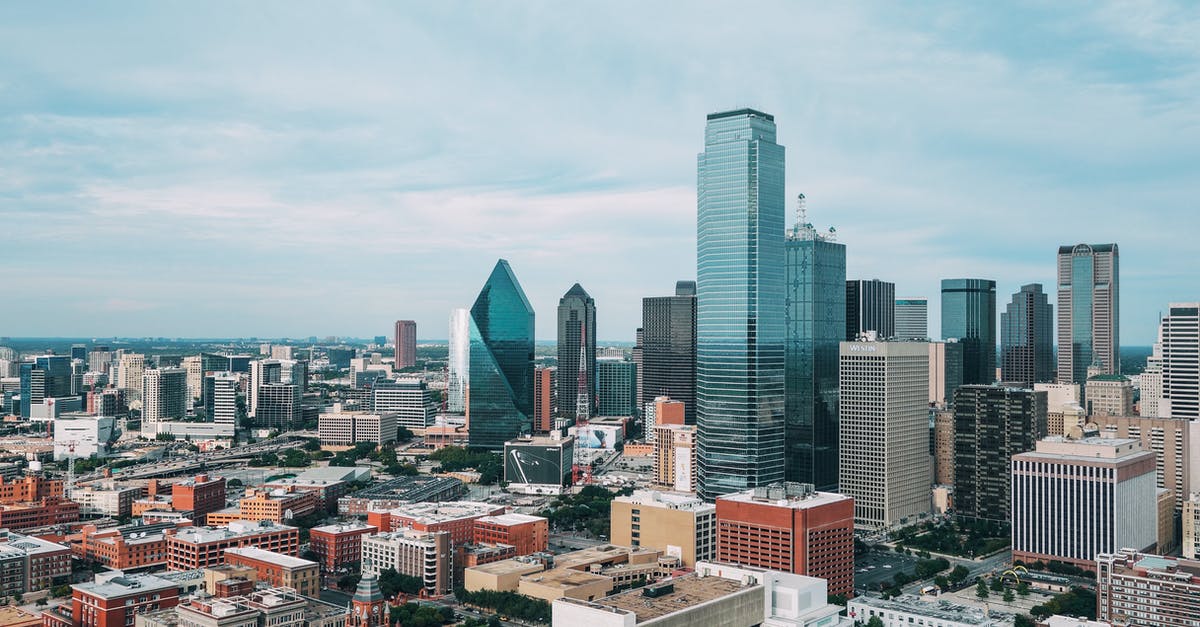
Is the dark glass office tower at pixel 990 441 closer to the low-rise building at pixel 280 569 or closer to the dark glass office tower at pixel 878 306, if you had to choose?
the dark glass office tower at pixel 878 306

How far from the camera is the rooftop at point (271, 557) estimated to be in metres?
45.0

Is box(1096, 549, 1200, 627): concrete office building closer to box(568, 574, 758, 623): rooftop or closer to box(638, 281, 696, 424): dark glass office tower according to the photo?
box(568, 574, 758, 623): rooftop

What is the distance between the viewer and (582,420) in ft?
371

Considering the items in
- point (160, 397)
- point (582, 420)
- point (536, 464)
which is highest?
point (160, 397)

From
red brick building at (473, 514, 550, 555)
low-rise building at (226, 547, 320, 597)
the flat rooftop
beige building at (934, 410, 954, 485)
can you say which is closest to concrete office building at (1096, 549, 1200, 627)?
the flat rooftop

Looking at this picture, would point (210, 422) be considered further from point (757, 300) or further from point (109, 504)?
point (757, 300)

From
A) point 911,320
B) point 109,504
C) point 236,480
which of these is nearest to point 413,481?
point 236,480

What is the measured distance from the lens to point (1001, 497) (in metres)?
65.6

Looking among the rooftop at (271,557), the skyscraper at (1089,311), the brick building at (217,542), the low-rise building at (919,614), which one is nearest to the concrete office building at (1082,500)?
the low-rise building at (919,614)

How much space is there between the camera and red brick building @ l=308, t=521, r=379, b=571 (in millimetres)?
52281

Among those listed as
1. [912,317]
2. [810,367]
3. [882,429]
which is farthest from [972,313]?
[882,429]

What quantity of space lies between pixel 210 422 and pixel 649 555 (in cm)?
7802

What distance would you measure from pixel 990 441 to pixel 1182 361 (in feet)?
58.9

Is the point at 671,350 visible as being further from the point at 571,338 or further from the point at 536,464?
the point at 536,464
